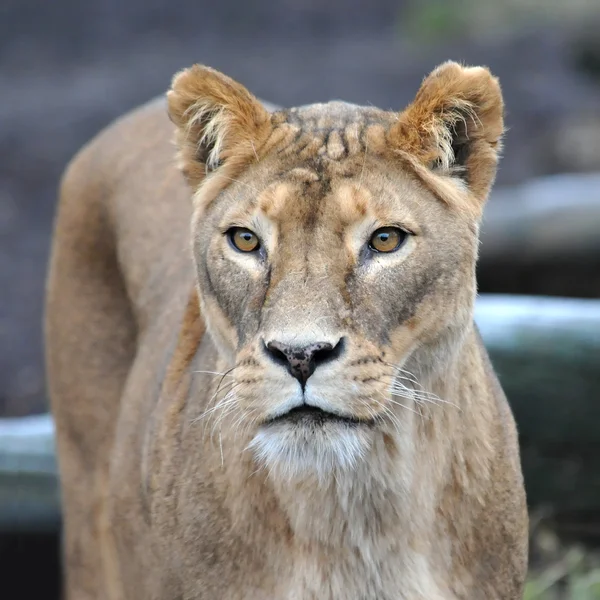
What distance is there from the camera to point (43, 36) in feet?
41.5

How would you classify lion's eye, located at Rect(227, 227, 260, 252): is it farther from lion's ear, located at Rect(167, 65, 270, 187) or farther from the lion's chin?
the lion's chin

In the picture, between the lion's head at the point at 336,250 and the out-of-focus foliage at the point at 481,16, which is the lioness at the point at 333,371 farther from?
the out-of-focus foliage at the point at 481,16

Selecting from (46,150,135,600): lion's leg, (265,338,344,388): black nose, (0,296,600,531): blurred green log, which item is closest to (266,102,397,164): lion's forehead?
(265,338,344,388): black nose

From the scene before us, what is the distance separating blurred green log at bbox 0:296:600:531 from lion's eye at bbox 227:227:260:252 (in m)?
2.00

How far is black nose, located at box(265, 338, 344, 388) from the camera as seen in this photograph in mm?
2395

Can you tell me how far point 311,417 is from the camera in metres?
2.48

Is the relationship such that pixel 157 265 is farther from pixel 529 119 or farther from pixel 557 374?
pixel 529 119

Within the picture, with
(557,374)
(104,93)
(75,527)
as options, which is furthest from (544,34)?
(75,527)

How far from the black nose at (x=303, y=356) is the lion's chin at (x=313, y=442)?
116mm

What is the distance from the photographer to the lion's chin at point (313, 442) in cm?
250

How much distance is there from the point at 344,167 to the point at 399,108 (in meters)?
7.66

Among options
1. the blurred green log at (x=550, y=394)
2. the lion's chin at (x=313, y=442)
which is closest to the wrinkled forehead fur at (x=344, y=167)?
the lion's chin at (x=313, y=442)

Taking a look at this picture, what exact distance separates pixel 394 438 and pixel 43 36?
1061cm

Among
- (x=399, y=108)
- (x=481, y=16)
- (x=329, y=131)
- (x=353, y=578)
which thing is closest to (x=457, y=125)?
(x=329, y=131)
